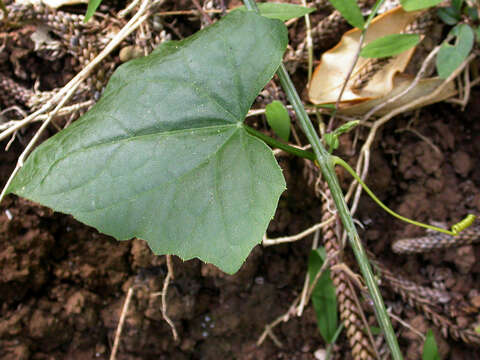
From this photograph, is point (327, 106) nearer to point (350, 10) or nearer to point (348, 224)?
point (350, 10)

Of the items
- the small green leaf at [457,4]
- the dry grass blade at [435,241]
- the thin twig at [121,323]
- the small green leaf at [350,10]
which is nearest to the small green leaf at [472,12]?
the small green leaf at [457,4]

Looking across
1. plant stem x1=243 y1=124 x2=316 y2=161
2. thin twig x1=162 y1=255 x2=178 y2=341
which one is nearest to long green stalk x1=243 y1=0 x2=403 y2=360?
plant stem x1=243 y1=124 x2=316 y2=161

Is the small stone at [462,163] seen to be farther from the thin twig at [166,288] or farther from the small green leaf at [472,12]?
the thin twig at [166,288]

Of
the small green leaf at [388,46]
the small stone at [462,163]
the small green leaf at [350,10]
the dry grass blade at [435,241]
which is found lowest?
the dry grass blade at [435,241]

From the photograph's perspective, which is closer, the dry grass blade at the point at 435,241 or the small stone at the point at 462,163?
the dry grass blade at the point at 435,241

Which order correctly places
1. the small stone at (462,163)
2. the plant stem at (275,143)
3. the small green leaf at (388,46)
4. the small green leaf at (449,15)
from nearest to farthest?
the plant stem at (275,143), the small green leaf at (388,46), the small green leaf at (449,15), the small stone at (462,163)

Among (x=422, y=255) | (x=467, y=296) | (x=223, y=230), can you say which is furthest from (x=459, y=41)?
(x=223, y=230)

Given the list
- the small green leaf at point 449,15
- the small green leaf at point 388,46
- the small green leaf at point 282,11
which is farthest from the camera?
the small green leaf at point 449,15

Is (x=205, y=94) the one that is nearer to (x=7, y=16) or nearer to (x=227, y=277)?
(x=227, y=277)
